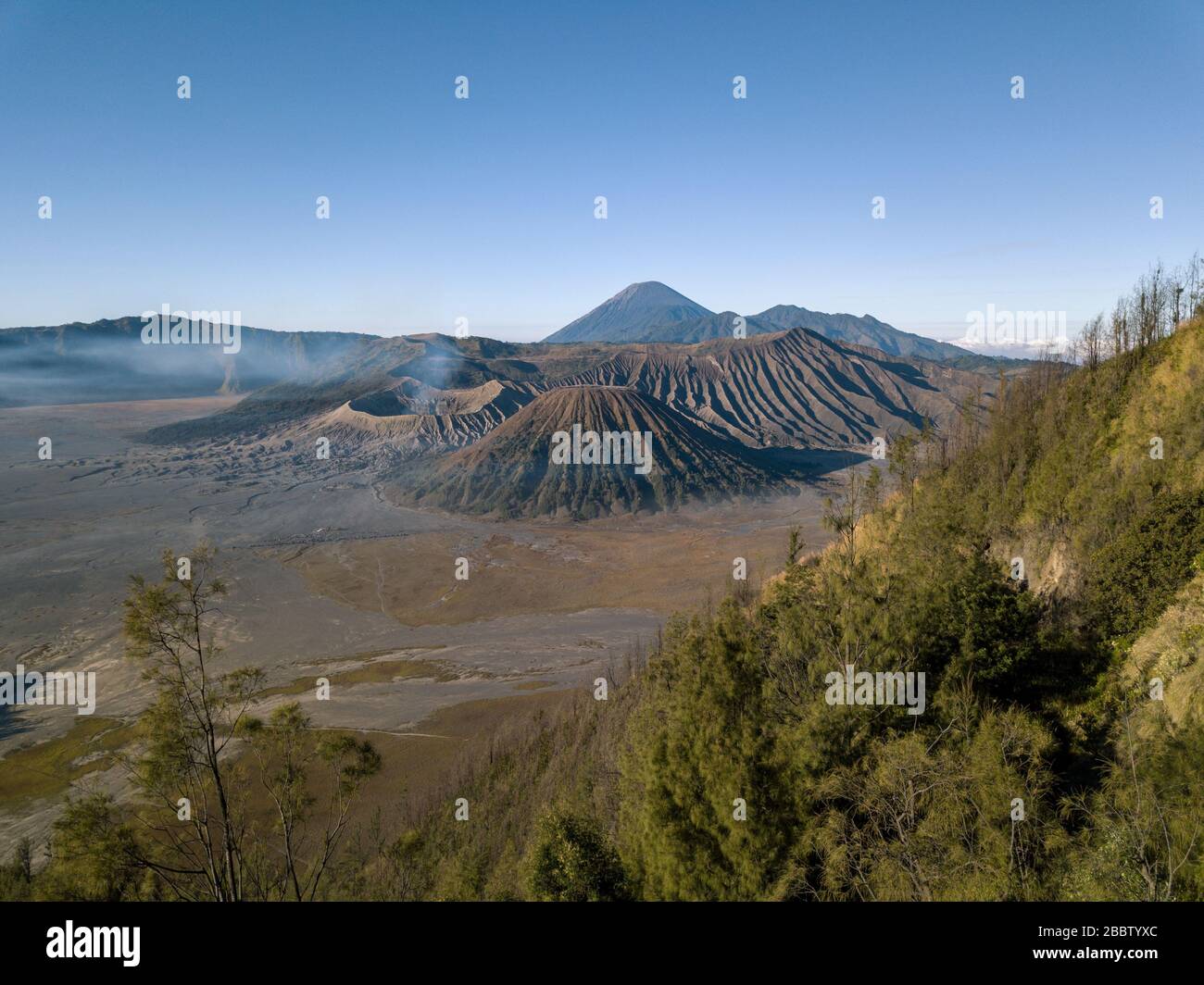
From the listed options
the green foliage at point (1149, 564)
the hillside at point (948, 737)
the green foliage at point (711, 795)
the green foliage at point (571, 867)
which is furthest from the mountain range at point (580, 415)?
the green foliage at point (571, 867)

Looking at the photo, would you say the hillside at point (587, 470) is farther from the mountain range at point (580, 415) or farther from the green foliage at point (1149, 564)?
the green foliage at point (1149, 564)

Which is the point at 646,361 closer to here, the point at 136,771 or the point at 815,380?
the point at 815,380

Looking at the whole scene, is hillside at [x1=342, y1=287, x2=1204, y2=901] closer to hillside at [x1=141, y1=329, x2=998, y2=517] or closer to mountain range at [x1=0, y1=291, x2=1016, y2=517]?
mountain range at [x1=0, y1=291, x2=1016, y2=517]

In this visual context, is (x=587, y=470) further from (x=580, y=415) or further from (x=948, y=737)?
(x=948, y=737)

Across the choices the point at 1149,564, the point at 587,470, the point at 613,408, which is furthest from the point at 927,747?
the point at 613,408

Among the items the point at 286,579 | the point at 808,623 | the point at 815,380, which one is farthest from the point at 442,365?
the point at 808,623
